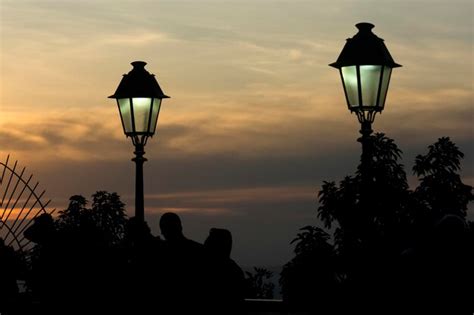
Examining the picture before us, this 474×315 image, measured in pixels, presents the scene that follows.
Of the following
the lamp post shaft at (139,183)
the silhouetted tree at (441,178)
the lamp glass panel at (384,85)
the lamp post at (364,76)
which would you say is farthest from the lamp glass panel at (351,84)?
the silhouetted tree at (441,178)

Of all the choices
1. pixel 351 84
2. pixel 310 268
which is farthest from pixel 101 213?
pixel 351 84

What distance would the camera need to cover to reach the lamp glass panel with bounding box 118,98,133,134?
55.2 ft

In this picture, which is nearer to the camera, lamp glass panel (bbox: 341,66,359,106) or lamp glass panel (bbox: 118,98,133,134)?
lamp glass panel (bbox: 341,66,359,106)

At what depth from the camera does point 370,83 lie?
14359mm

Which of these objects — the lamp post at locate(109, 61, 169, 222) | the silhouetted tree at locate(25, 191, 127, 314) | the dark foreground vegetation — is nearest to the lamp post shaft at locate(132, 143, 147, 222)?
the lamp post at locate(109, 61, 169, 222)

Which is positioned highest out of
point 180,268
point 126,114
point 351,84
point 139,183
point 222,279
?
point 126,114

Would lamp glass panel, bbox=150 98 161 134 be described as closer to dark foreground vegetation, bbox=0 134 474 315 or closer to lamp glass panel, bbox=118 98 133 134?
lamp glass panel, bbox=118 98 133 134

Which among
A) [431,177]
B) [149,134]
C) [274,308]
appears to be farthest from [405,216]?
[274,308]

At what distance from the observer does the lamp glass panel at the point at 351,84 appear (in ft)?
47.0

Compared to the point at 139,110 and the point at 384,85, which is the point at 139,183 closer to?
the point at 139,110

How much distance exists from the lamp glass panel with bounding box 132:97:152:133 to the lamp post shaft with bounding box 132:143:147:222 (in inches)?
10.7

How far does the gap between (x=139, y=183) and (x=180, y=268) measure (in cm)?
541

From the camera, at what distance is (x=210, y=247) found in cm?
1092

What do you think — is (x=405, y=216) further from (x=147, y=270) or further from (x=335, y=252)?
(x=147, y=270)
